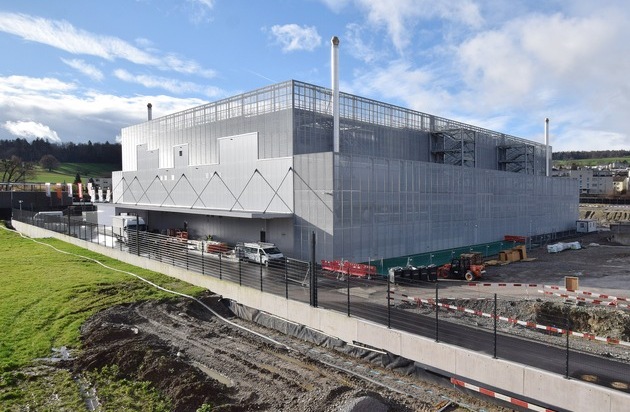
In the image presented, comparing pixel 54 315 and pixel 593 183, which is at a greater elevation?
pixel 593 183

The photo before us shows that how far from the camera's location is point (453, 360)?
1292cm

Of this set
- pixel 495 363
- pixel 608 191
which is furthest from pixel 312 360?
pixel 608 191

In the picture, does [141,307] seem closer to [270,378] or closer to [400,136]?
[270,378]

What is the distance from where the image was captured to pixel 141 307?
1950 cm

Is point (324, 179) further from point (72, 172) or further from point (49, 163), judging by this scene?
point (49, 163)

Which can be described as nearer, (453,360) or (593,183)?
(453,360)

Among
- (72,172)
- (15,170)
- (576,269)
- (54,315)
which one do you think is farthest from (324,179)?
(72,172)

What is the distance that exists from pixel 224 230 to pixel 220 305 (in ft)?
68.9

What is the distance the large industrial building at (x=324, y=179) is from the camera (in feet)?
104

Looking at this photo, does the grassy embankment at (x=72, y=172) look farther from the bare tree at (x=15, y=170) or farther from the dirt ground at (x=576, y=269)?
the dirt ground at (x=576, y=269)

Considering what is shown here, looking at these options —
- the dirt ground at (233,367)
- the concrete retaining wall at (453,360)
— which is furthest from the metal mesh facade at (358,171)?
the dirt ground at (233,367)

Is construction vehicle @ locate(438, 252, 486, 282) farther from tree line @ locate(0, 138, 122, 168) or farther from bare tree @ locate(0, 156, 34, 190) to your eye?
tree line @ locate(0, 138, 122, 168)

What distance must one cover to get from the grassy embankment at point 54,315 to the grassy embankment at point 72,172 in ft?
391

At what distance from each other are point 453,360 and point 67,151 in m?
190
